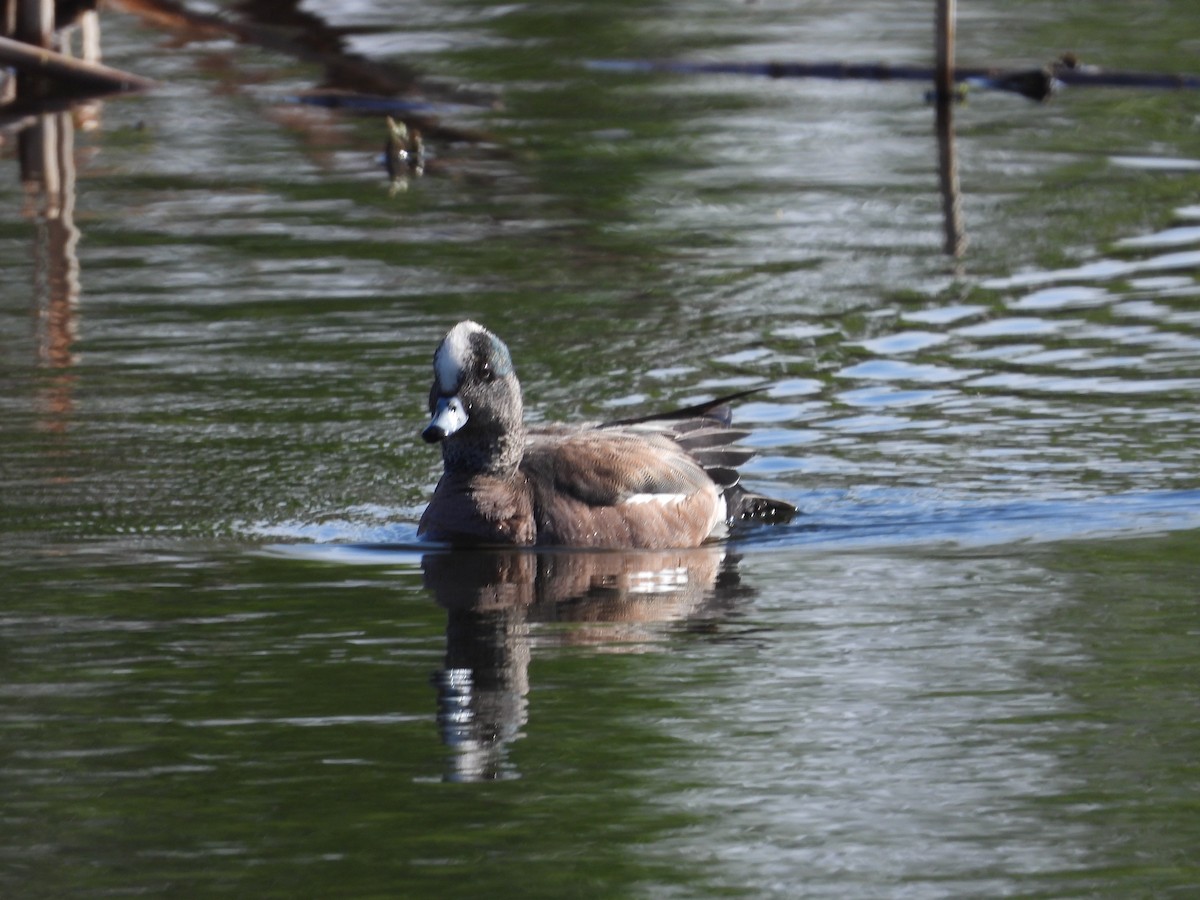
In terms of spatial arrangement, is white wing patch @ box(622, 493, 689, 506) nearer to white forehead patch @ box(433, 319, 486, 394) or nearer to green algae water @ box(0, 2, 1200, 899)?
green algae water @ box(0, 2, 1200, 899)

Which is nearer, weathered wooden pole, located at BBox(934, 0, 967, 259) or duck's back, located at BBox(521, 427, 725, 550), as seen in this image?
duck's back, located at BBox(521, 427, 725, 550)

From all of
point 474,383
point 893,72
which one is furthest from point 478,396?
point 893,72

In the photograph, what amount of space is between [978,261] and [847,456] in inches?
154

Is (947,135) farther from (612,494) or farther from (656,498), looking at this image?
(612,494)

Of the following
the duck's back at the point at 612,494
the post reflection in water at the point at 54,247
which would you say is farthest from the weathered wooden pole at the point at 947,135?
the post reflection in water at the point at 54,247

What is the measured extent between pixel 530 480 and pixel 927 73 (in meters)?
11.5

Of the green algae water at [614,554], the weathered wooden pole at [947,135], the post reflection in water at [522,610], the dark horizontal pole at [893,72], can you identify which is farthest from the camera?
the dark horizontal pole at [893,72]

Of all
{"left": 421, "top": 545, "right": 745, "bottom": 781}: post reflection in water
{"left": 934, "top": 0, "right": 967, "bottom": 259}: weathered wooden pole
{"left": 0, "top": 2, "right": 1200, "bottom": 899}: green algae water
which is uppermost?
{"left": 934, "top": 0, "right": 967, "bottom": 259}: weathered wooden pole

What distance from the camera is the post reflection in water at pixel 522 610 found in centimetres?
732

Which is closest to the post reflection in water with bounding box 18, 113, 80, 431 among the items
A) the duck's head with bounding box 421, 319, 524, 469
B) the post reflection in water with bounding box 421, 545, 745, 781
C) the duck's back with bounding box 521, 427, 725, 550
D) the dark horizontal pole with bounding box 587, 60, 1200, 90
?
the duck's head with bounding box 421, 319, 524, 469

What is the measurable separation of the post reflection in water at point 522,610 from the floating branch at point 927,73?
427 inches

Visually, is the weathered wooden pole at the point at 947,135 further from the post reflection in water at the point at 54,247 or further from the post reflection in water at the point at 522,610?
the post reflection in water at the point at 522,610

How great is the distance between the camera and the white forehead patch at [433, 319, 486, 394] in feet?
33.0

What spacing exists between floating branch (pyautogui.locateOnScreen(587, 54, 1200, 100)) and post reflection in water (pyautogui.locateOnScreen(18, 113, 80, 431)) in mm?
5526
